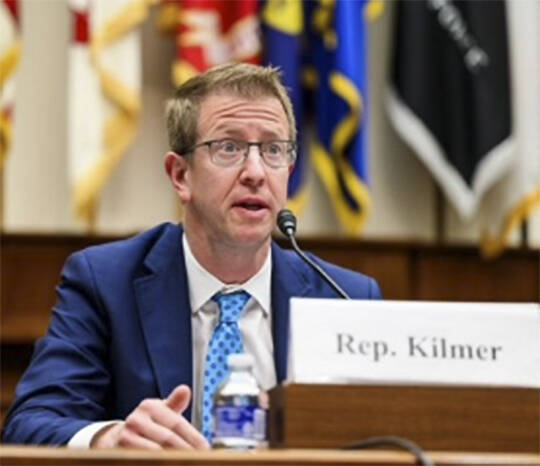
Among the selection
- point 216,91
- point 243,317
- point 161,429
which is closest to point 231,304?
point 243,317

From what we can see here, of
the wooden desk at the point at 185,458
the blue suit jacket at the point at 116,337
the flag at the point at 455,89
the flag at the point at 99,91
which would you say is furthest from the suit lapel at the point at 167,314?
the flag at the point at 455,89

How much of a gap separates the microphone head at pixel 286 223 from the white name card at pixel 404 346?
1.90 ft

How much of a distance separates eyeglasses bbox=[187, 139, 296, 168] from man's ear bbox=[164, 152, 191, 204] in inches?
4.5

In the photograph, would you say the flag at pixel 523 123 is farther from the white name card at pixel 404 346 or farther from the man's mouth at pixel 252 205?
the white name card at pixel 404 346

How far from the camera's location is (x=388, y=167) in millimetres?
6320

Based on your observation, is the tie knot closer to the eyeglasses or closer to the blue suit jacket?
the blue suit jacket

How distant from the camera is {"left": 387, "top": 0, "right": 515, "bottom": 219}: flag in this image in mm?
6121

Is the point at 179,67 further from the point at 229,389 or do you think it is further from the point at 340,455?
the point at 340,455

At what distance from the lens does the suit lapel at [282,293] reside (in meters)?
3.01

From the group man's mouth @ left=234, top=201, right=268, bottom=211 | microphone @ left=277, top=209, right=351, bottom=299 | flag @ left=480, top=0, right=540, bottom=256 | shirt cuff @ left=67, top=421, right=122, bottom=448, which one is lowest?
shirt cuff @ left=67, top=421, right=122, bottom=448

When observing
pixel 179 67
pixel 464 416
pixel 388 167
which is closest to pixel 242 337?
pixel 464 416

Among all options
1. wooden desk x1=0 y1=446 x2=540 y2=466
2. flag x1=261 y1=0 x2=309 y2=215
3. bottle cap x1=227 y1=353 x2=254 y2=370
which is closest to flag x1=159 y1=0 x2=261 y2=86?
flag x1=261 y1=0 x2=309 y2=215

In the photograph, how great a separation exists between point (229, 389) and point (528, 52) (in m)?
4.16

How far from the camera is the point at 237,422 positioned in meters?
2.30
